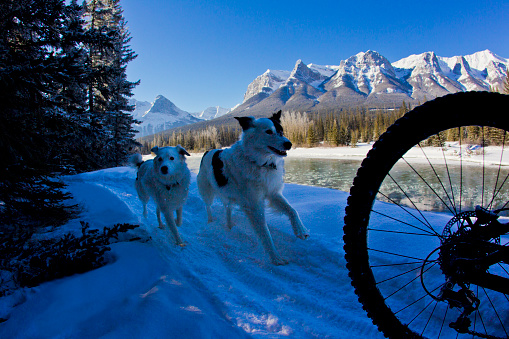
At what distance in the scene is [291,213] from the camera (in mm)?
3018

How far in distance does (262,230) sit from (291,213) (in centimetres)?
49

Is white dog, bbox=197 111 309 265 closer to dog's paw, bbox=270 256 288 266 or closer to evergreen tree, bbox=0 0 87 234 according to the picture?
dog's paw, bbox=270 256 288 266

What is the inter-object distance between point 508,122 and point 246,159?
2.41 metres

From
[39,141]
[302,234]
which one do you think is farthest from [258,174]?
[39,141]

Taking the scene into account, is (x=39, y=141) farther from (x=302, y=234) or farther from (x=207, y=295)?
(x=302, y=234)

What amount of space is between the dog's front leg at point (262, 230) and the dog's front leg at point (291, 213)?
297 millimetres

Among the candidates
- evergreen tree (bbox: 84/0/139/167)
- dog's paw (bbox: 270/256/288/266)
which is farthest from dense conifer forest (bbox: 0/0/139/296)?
evergreen tree (bbox: 84/0/139/167)

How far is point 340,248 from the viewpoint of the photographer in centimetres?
250

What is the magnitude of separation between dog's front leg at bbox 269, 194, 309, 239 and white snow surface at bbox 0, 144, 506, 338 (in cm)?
9

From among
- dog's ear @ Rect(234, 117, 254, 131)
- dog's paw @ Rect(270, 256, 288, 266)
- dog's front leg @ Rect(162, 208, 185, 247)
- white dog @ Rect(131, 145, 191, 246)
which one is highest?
dog's ear @ Rect(234, 117, 254, 131)

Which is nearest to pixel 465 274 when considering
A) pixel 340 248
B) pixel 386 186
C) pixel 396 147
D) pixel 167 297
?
pixel 396 147

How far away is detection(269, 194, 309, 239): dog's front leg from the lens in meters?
2.90

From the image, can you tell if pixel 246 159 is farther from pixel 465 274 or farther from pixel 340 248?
pixel 465 274

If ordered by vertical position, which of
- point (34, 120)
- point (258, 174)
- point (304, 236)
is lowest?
point (304, 236)
